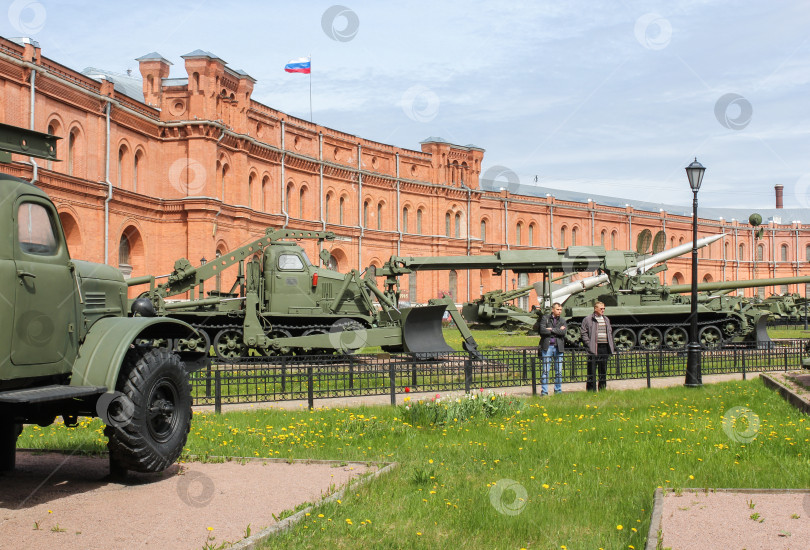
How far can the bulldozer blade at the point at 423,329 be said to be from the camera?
1790 cm

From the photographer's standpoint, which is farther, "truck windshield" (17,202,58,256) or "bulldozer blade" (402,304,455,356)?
"bulldozer blade" (402,304,455,356)

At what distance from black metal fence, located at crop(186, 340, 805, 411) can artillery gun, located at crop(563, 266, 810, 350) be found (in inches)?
271

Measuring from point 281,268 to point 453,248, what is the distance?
3403cm

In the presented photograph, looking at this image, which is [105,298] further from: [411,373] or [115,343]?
[411,373]

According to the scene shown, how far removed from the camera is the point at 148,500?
18.8ft

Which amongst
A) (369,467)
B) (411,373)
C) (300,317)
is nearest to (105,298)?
(369,467)

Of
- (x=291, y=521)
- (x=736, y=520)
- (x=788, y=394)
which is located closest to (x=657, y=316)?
(x=788, y=394)

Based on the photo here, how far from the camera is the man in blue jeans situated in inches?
512

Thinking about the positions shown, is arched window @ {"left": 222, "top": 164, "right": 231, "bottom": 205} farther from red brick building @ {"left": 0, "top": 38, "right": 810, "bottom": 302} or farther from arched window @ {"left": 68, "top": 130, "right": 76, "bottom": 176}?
arched window @ {"left": 68, "top": 130, "right": 76, "bottom": 176}

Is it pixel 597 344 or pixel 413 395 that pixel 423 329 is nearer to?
pixel 413 395

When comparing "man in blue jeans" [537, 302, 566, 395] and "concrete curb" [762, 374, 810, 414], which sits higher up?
"man in blue jeans" [537, 302, 566, 395]

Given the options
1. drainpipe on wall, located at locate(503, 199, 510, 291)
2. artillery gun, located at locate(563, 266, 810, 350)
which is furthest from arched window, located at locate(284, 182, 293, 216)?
drainpipe on wall, located at locate(503, 199, 510, 291)

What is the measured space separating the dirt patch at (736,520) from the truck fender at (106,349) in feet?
12.6

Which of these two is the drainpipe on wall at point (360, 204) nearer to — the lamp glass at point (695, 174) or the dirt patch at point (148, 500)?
A: the lamp glass at point (695, 174)
